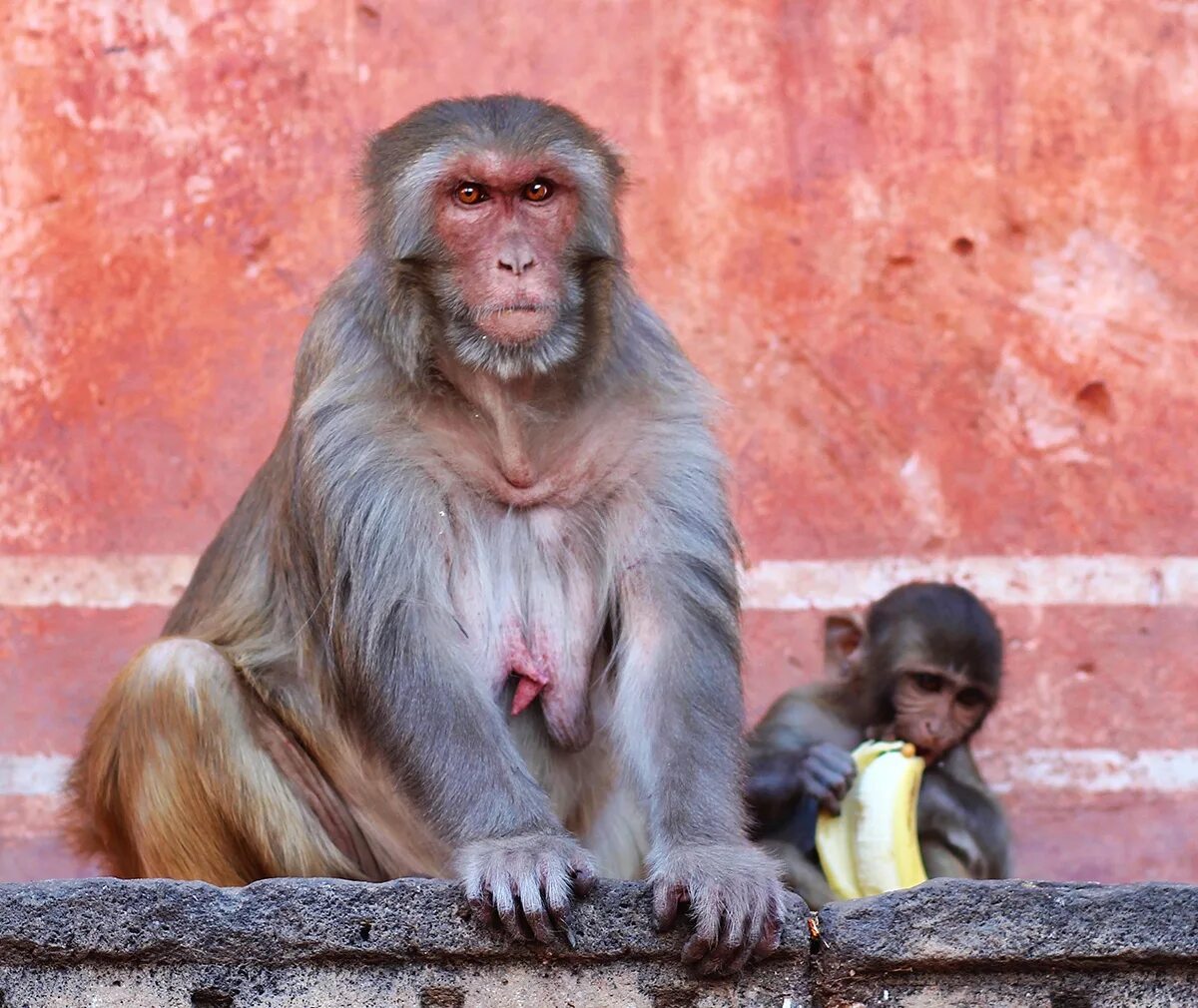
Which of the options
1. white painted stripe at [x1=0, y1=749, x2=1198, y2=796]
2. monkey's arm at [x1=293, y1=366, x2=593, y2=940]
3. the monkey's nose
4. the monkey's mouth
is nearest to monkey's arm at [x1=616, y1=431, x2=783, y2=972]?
monkey's arm at [x1=293, y1=366, x2=593, y2=940]

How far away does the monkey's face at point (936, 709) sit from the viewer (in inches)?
241

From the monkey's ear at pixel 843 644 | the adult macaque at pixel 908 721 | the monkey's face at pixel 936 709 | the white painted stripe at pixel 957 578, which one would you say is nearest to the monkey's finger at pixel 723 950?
the adult macaque at pixel 908 721

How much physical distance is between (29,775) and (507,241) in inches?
91.5

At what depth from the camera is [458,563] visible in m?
4.88

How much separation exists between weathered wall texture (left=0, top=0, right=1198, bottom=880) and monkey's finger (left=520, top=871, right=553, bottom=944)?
2.52 m

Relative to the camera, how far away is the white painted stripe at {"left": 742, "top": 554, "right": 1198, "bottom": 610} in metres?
6.43

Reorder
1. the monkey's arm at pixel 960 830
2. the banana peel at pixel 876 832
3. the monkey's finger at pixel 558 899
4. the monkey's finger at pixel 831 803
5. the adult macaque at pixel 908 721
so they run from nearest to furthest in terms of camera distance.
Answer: the monkey's finger at pixel 558 899
the banana peel at pixel 876 832
the monkey's finger at pixel 831 803
the adult macaque at pixel 908 721
the monkey's arm at pixel 960 830

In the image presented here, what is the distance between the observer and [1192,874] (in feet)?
20.6

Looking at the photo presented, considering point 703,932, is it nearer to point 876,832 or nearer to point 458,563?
point 458,563

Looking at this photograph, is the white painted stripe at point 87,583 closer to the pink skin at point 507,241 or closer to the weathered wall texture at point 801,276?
the weathered wall texture at point 801,276

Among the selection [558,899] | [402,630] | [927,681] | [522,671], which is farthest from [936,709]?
[558,899]

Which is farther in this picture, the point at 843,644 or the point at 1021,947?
the point at 843,644

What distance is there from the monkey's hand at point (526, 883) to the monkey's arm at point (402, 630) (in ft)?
0.13

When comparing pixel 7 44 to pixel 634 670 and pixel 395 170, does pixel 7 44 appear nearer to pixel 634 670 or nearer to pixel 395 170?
pixel 395 170
